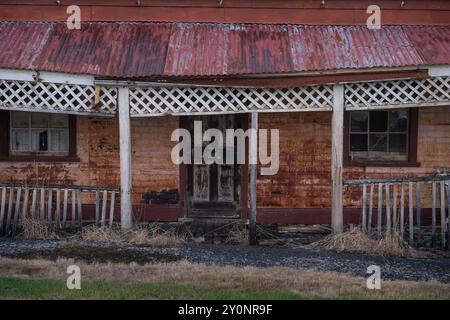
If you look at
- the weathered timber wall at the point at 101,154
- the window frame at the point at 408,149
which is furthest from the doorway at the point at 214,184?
the window frame at the point at 408,149

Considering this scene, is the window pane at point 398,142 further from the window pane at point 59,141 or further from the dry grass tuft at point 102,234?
the window pane at point 59,141

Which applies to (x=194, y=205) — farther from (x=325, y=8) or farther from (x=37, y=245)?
(x=325, y=8)

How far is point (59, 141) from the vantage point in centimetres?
1138

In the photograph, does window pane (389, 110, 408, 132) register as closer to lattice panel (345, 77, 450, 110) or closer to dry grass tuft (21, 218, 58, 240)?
lattice panel (345, 77, 450, 110)

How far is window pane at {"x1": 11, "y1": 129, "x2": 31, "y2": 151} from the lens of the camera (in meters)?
11.3

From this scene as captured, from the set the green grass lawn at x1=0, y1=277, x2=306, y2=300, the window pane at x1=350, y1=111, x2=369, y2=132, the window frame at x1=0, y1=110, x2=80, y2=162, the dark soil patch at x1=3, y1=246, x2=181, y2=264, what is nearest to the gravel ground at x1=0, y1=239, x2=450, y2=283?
the dark soil patch at x1=3, y1=246, x2=181, y2=264

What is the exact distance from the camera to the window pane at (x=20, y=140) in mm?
11336

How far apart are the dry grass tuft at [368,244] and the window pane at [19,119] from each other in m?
6.13

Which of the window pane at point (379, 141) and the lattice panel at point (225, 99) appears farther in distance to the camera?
the window pane at point (379, 141)

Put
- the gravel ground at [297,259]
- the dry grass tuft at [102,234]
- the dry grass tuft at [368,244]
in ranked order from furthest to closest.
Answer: the dry grass tuft at [102,234], the dry grass tuft at [368,244], the gravel ground at [297,259]

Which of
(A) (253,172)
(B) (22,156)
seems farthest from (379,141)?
(B) (22,156)

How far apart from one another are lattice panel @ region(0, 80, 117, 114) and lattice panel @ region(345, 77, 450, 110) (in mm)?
4028

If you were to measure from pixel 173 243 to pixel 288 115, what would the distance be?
3540 millimetres

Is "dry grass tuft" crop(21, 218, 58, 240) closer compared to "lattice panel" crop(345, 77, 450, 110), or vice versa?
"lattice panel" crop(345, 77, 450, 110)
